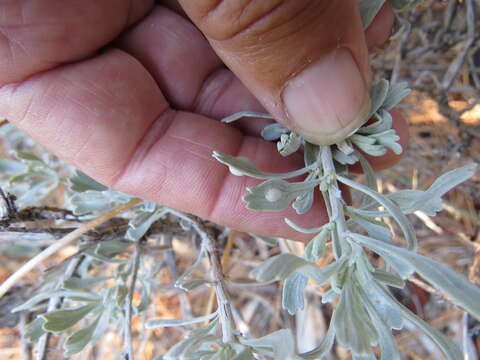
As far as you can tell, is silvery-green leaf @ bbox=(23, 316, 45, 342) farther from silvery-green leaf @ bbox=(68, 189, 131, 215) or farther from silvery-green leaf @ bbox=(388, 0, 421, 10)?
silvery-green leaf @ bbox=(388, 0, 421, 10)

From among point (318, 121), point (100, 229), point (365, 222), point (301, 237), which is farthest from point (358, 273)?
point (100, 229)

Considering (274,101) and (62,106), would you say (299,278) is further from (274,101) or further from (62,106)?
(62,106)

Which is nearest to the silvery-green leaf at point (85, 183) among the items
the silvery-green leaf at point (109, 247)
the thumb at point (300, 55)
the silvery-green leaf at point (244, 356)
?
the silvery-green leaf at point (109, 247)

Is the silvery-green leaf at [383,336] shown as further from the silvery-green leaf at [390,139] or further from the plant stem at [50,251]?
the plant stem at [50,251]

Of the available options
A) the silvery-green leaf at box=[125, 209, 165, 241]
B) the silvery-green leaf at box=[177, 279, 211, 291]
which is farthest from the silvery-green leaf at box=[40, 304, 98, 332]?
the silvery-green leaf at box=[177, 279, 211, 291]

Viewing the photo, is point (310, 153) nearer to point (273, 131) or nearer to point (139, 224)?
point (273, 131)

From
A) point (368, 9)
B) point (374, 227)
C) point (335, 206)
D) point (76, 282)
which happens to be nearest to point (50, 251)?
point (76, 282)

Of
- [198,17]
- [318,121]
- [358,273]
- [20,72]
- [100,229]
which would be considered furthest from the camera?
[100,229]
